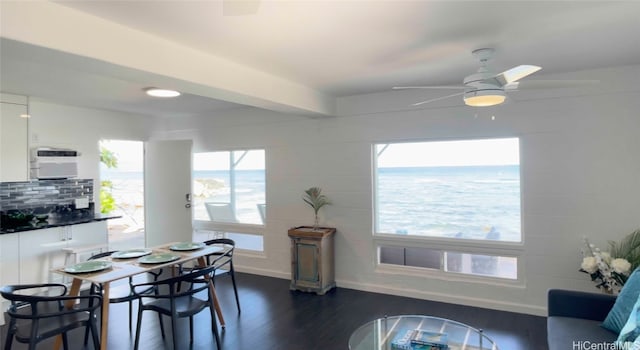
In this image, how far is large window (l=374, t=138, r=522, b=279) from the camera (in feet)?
13.4

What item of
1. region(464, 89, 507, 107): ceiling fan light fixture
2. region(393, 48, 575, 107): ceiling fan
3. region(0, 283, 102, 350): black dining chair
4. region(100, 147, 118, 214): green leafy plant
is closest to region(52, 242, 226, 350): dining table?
region(0, 283, 102, 350): black dining chair

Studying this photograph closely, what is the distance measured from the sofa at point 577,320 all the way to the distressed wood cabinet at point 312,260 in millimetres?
2510

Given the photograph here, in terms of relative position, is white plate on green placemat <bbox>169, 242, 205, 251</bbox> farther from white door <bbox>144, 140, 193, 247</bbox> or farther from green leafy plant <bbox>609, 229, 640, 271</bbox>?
green leafy plant <bbox>609, 229, 640, 271</bbox>

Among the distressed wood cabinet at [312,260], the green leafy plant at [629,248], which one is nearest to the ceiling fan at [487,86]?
the green leafy plant at [629,248]

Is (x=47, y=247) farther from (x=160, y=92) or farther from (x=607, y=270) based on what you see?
(x=607, y=270)

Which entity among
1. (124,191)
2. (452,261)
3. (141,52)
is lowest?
(452,261)

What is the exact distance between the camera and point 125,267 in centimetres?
311

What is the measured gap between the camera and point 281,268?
17.6 ft

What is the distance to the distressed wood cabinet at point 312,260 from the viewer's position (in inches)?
183

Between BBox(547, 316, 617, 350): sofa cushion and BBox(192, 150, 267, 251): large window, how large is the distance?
12.8 ft

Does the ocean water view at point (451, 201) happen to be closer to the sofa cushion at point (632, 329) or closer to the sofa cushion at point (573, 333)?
the sofa cushion at point (573, 333)

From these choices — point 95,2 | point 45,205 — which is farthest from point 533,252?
point 45,205

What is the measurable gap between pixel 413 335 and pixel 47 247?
14.1ft

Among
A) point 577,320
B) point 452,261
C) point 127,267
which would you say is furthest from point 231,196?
point 577,320
